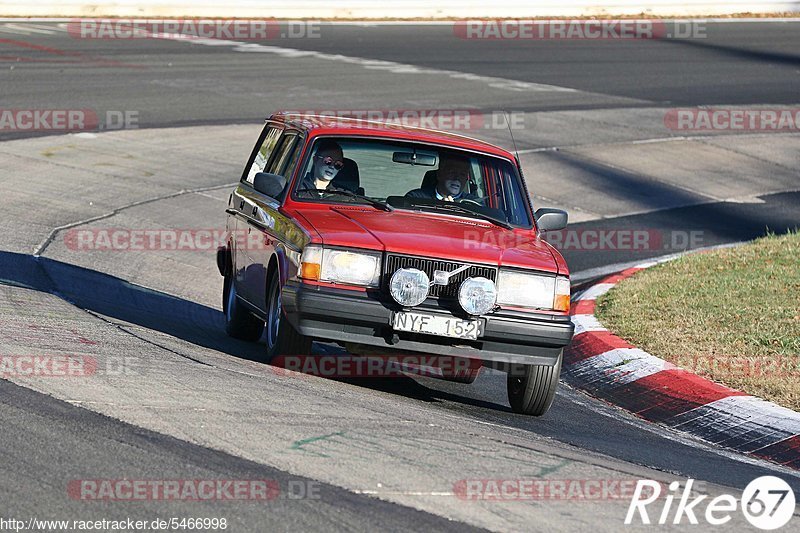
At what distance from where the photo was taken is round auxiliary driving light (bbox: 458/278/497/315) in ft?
24.0

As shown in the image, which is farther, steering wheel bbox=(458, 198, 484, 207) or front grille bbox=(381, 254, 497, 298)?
steering wheel bbox=(458, 198, 484, 207)

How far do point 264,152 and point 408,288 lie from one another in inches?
115

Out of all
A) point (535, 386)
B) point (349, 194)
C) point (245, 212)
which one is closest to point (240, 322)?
point (245, 212)

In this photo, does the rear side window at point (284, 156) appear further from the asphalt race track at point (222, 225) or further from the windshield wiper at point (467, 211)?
the asphalt race track at point (222, 225)

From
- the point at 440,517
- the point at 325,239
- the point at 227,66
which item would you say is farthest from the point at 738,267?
the point at 227,66

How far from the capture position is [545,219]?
8.61 m

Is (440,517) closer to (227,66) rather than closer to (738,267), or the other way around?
(738,267)

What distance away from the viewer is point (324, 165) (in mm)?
8633

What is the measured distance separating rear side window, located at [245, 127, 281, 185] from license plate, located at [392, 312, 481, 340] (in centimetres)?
270

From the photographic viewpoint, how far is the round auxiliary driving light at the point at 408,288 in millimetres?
7254

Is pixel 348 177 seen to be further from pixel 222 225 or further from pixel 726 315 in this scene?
pixel 222 225

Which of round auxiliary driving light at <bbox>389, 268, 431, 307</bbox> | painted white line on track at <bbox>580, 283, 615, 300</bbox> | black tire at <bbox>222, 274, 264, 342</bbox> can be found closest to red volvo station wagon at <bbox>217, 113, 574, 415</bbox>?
round auxiliary driving light at <bbox>389, 268, 431, 307</bbox>

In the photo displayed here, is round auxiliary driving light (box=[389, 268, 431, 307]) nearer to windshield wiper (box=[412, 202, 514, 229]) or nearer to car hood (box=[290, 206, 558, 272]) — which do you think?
car hood (box=[290, 206, 558, 272])

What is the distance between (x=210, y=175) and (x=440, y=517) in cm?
1153
